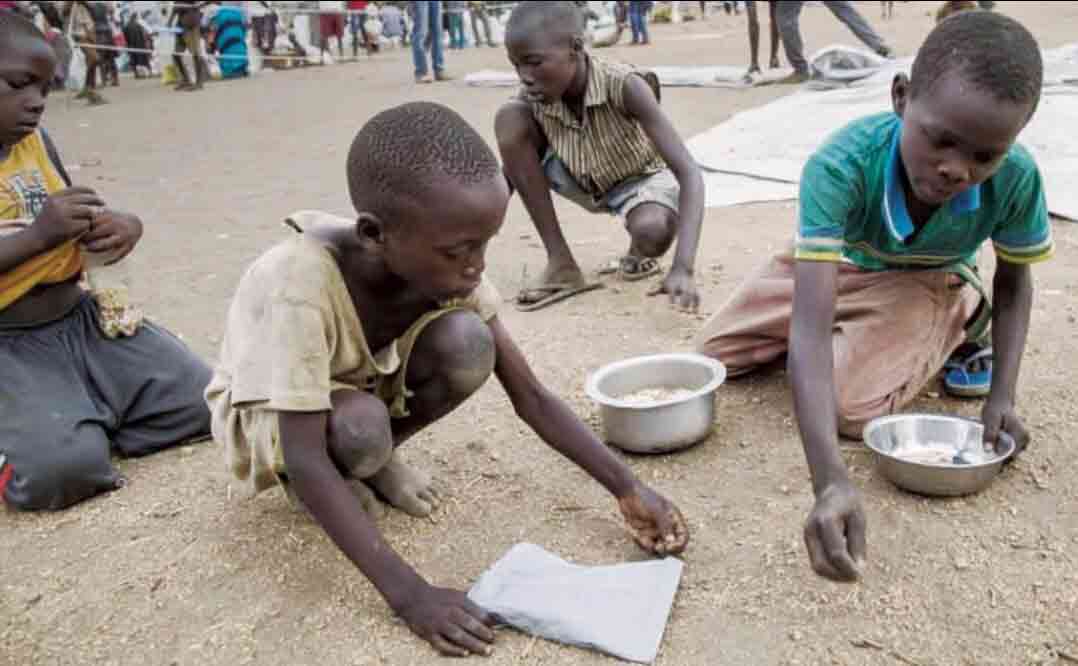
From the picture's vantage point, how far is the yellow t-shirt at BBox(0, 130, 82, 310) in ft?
7.07

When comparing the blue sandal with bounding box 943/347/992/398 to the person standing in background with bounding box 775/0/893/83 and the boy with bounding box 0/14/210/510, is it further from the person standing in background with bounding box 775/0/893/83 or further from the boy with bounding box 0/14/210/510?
the person standing in background with bounding box 775/0/893/83

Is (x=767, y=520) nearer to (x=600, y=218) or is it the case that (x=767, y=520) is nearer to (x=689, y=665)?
(x=689, y=665)

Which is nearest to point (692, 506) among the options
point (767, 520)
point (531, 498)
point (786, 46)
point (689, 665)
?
point (767, 520)

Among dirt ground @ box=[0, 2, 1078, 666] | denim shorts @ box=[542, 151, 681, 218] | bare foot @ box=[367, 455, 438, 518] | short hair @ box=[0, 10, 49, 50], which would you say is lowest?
dirt ground @ box=[0, 2, 1078, 666]

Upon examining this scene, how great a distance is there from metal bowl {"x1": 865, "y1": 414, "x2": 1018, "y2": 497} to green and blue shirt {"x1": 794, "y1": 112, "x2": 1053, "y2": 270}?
0.37 meters

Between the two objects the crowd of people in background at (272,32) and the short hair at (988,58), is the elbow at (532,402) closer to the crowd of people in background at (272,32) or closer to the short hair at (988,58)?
the short hair at (988,58)

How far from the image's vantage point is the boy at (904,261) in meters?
1.59

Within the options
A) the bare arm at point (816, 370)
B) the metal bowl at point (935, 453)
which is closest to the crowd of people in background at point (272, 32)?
the metal bowl at point (935, 453)

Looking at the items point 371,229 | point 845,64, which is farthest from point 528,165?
point 845,64

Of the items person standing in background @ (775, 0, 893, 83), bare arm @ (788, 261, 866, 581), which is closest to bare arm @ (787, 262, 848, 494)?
bare arm @ (788, 261, 866, 581)

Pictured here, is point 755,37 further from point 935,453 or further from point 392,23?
point 392,23

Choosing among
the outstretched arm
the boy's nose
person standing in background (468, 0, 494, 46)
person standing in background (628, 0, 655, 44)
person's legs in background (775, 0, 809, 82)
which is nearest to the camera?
the boy's nose

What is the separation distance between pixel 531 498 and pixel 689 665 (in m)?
0.60

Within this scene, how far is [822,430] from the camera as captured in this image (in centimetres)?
162
